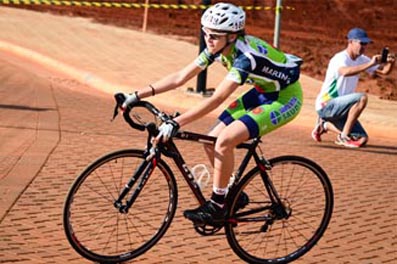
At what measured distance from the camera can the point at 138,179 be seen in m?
6.36

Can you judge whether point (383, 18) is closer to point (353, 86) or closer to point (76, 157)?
point (353, 86)

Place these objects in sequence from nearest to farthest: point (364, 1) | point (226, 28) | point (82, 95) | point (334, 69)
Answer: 1. point (226, 28)
2. point (334, 69)
3. point (82, 95)
4. point (364, 1)

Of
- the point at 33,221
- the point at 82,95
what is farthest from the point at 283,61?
the point at 82,95

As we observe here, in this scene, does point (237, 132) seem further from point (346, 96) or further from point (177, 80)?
point (346, 96)

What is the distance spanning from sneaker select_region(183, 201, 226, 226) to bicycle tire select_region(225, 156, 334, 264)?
12 cm

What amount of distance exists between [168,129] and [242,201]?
3.00 ft

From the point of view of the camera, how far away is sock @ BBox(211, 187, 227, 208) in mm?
6562

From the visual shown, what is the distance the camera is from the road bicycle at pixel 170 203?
635 cm

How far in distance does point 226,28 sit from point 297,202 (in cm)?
157

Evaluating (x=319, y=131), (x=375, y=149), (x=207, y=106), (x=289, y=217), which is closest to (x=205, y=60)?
(x=207, y=106)

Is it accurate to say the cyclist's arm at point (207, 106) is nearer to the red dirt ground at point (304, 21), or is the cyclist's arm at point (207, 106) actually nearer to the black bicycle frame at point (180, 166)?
the black bicycle frame at point (180, 166)

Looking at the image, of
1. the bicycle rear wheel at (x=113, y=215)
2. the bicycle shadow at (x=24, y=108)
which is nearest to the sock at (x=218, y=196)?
the bicycle rear wheel at (x=113, y=215)

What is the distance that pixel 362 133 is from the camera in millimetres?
12203

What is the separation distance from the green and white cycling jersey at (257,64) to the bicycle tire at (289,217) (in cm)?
56
